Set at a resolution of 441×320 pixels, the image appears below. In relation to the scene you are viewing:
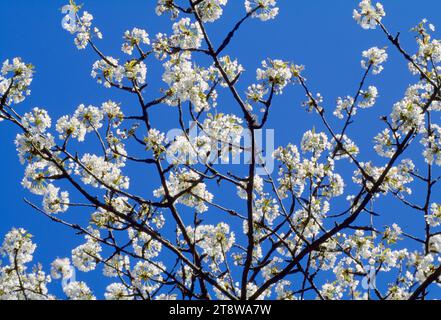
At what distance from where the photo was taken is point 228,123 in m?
5.20

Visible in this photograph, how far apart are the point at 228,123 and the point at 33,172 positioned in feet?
7.33

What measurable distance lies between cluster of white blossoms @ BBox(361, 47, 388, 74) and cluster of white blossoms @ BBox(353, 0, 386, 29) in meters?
0.42

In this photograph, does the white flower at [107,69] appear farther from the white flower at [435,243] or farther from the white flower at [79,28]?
the white flower at [435,243]

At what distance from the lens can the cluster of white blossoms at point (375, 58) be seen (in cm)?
639

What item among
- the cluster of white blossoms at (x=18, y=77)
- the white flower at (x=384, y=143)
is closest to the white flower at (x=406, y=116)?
the white flower at (x=384, y=143)

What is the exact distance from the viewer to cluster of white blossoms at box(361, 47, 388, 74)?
639cm

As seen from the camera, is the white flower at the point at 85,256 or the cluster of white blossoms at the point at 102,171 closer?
the cluster of white blossoms at the point at 102,171

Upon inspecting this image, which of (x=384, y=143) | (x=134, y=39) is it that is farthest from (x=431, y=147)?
(x=134, y=39)

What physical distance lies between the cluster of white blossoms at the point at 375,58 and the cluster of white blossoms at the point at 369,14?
42cm

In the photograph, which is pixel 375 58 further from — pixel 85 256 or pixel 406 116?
pixel 85 256

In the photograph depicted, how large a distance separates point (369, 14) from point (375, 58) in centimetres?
58

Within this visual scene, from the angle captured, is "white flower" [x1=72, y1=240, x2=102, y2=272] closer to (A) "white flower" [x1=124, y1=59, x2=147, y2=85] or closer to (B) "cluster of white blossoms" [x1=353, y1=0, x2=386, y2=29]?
(A) "white flower" [x1=124, y1=59, x2=147, y2=85]

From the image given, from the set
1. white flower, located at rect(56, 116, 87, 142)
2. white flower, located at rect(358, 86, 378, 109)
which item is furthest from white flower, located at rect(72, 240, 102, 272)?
white flower, located at rect(358, 86, 378, 109)
